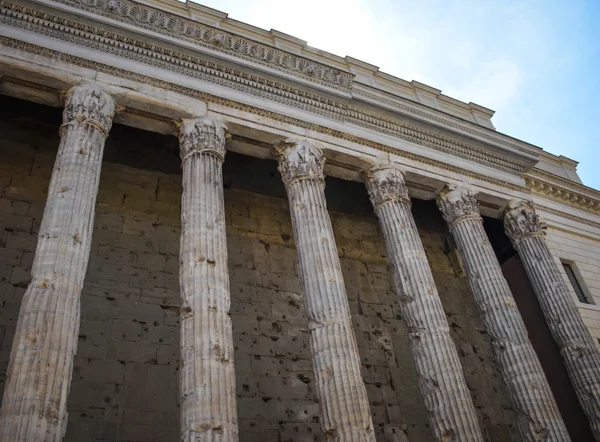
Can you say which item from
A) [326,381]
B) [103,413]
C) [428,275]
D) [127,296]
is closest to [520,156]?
[428,275]

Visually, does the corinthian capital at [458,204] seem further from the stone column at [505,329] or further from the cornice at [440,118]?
the cornice at [440,118]

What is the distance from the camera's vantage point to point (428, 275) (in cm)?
919

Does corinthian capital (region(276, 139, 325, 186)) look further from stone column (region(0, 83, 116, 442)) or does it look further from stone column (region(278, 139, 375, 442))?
stone column (region(0, 83, 116, 442))

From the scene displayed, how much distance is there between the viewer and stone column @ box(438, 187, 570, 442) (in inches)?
337

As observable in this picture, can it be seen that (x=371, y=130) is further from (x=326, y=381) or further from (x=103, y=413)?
(x=103, y=413)

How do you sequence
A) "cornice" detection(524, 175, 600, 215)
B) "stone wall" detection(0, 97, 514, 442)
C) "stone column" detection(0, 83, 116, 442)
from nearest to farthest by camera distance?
"stone column" detection(0, 83, 116, 442) → "stone wall" detection(0, 97, 514, 442) → "cornice" detection(524, 175, 600, 215)

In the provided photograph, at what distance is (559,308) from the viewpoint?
34.4ft

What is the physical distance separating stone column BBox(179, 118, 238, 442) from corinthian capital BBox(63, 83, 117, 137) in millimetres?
1257

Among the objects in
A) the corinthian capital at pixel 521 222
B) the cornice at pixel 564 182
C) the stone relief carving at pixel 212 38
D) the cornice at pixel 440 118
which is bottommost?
the corinthian capital at pixel 521 222

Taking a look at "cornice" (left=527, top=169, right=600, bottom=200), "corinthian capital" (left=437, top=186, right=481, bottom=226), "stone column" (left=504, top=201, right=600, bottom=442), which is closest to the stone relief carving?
"corinthian capital" (left=437, top=186, right=481, bottom=226)

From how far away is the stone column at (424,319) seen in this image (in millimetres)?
7766

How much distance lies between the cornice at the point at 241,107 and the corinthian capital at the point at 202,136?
55cm

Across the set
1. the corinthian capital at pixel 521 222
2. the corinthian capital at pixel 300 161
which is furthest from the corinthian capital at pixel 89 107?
the corinthian capital at pixel 521 222

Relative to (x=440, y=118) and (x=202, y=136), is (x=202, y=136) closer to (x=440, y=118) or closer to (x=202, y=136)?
(x=202, y=136)
